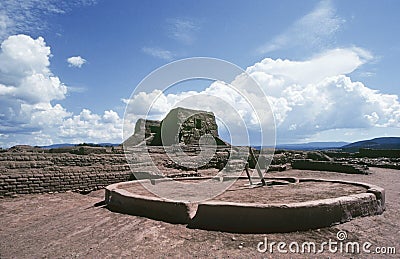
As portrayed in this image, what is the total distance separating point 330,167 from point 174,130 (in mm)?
13480

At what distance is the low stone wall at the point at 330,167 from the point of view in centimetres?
1272

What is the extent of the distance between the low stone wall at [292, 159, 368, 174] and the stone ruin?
9.12 metres

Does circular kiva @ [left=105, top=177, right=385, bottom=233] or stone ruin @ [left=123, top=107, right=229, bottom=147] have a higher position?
stone ruin @ [left=123, top=107, right=229, bottom=147]

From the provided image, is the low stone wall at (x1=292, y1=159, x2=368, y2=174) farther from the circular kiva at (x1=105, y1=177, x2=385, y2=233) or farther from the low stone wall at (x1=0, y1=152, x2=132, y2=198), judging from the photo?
the low stone wall at (x1=0, y1=152, x2=132, y2=198)

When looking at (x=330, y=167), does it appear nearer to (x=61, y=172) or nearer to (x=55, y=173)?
(x=61, y=172)

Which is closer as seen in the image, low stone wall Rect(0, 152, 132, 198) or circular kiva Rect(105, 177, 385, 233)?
circular kiva Rect(105, 177, 385, 233)

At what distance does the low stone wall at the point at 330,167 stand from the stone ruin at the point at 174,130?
9.12m

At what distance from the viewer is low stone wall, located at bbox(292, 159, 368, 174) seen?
41.7 ft

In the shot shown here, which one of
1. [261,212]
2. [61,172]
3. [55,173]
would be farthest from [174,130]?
[261,212]

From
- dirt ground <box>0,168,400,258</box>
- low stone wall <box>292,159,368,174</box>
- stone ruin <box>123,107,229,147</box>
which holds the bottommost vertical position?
dirt ground <box>0,168,400,258</box>

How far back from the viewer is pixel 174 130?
24.0 m

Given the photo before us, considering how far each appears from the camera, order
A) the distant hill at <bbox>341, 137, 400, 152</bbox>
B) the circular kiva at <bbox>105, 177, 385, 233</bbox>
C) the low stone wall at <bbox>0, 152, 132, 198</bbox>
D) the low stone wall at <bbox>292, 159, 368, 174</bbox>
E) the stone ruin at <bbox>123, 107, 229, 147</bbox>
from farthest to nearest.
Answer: the distant hill at <bbox>341, 137, 400, 152</bbox>, the stone ruin at <bbox>123, 107, 229, 147</bbox>, the low stone wall at <bbox>292, 159, 368, 174</bbox>, the low stone wall at <bbox>0, 152, 132, 198</bbox>, the circular kiva at <bbox>105, 177, 385, 233</bbox>

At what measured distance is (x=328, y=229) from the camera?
158 inches

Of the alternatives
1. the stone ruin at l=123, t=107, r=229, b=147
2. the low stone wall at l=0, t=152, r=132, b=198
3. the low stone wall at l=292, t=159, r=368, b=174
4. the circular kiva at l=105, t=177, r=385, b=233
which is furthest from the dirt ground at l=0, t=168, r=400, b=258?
the stone ruin at l=123, t=107, r=229, b=147
